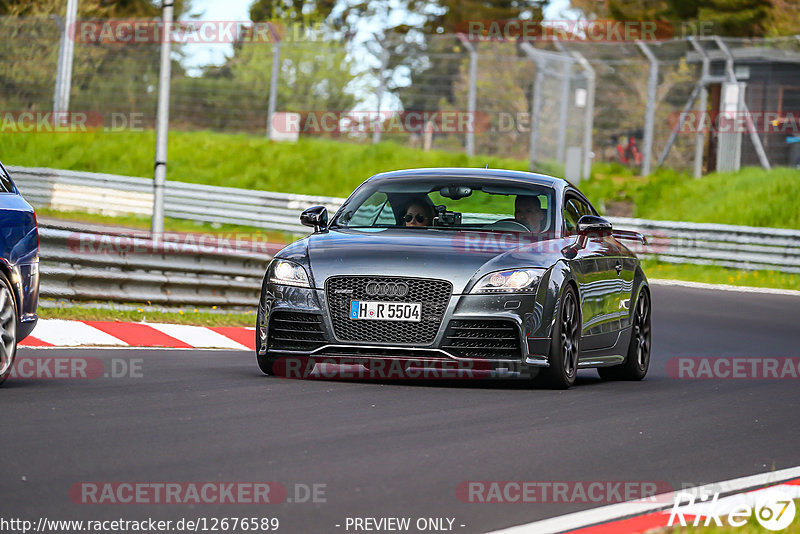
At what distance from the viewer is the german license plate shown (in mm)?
9680

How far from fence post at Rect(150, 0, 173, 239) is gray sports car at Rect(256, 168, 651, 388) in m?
9.28

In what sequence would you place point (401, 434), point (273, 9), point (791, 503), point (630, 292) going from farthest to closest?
point (273, 9) < point (630, 292) < point (401, 434) < point (791, 503)

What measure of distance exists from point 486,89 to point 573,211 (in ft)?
67.7

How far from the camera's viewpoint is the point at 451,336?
9688 millimetres

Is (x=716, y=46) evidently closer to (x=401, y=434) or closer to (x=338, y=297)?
(x=338, y=297)

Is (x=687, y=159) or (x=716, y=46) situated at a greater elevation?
(x=716, y=46)

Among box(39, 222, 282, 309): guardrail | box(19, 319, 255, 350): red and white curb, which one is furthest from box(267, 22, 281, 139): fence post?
box(19, 319, 255, 350): red and white curb

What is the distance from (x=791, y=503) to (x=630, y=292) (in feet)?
19.8

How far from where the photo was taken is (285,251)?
10211 mm

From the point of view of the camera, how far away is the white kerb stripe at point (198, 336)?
1374 centimetres

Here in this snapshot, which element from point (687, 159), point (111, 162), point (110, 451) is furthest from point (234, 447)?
point (111, 162)

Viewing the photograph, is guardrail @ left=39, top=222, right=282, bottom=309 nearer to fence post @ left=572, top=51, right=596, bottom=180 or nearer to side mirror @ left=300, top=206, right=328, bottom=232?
side mirror @ left=300, top=206, right=328, bottom=232

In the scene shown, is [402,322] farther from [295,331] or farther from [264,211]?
[264,211]

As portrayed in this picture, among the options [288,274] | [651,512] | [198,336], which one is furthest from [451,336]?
[198,336]
